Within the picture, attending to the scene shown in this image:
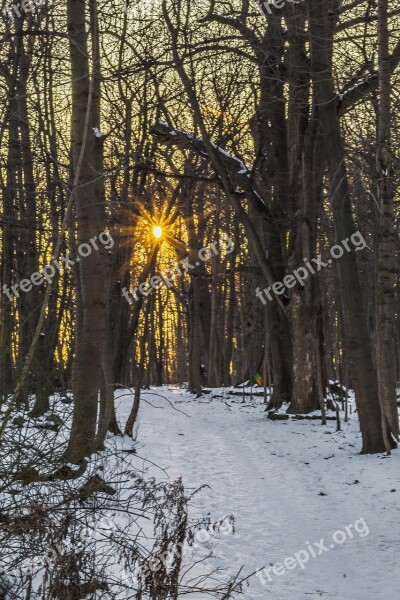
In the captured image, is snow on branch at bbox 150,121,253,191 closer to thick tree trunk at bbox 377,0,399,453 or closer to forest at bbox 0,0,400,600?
forest at bbox 0,0,400,600

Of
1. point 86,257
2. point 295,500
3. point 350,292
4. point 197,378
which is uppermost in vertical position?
point 86,257

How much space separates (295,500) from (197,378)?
15.7m

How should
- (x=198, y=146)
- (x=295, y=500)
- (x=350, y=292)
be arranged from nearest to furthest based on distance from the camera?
(x=295, y=500) → (x=350, y=292) → (x=198, y=146)

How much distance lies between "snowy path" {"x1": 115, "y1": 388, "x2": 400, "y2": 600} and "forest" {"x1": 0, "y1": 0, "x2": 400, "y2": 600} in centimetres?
4

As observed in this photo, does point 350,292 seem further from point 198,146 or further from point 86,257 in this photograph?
point 198,146

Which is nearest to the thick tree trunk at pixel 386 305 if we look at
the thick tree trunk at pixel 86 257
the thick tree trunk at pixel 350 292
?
the thick tree trunk at pixel 350 292

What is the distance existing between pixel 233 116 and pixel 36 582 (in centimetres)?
1368

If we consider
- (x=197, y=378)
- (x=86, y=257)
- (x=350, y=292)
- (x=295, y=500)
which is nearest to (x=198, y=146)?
(x=350, y=292)

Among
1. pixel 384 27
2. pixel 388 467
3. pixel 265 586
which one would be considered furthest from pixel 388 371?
→ pixel 265 586

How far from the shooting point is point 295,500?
7.42 metres

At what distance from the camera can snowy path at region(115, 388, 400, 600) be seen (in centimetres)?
505

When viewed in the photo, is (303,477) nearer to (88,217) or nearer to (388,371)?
(388,371)

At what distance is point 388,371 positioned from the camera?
10.0 m

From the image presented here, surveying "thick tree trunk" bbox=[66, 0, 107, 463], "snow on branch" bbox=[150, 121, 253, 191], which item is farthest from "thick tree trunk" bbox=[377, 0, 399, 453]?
Result: "snow on branch" bbox=[150, 121, 253, 191]
